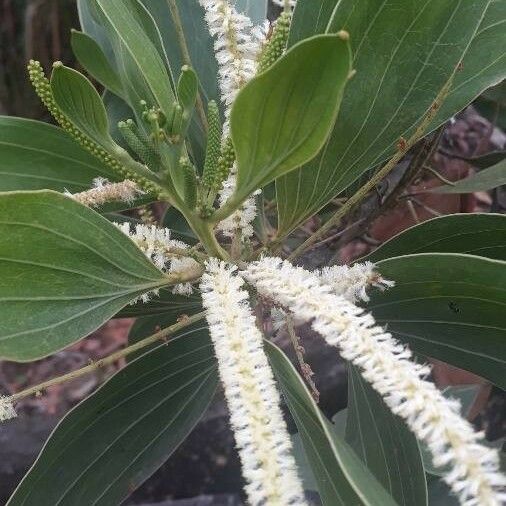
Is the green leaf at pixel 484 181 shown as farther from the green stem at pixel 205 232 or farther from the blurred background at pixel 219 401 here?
the green stem at pixel 205 232

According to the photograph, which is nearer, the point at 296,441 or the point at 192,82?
the point at 192,82

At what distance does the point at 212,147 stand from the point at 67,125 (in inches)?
6.3

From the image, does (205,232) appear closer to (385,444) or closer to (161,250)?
(161,250)

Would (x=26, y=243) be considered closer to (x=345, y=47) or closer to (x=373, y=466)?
(x=345, y=47)

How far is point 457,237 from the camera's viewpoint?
903 millimetres

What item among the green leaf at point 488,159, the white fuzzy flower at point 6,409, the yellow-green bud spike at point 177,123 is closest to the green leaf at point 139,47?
the yellow-green bud spike at point 177,123

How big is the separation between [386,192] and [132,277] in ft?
2.18

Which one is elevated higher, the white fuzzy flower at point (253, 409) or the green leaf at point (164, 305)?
the green leaf at point (164, 305)

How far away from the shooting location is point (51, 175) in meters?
1.06

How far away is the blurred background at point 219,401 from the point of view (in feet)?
5.17

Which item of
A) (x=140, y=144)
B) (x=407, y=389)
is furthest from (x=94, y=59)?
(x=407, y=389)

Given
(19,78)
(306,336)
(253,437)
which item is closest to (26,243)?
(253,437)

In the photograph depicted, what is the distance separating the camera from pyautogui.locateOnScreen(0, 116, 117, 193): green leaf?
3.36ft

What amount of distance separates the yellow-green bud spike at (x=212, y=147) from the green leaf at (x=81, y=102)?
0.11 metres
